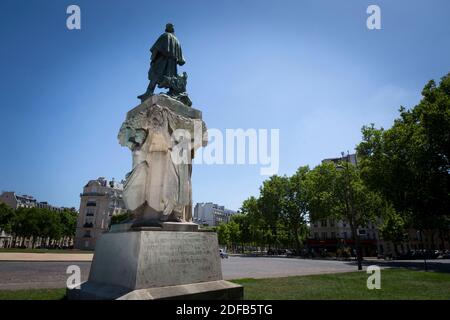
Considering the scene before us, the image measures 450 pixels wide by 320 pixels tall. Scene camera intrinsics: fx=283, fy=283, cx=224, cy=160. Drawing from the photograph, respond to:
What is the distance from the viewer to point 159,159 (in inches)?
240

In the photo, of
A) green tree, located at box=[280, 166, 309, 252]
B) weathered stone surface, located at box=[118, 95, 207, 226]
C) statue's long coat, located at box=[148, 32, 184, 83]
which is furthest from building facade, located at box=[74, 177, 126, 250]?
weathered stone surface, located at box=[118, 95, 207, 226]

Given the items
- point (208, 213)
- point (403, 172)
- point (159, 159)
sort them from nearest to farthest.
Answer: point (159, 159)
point (403, 172)
point (208, 213)

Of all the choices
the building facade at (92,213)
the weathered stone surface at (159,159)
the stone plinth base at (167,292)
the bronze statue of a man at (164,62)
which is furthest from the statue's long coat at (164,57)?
the building facade at (92,213)

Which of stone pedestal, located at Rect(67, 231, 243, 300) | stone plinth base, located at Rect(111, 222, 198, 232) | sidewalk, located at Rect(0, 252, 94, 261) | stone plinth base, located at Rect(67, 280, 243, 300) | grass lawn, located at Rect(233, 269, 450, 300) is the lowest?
sidewalk, located at Rect(0, 252, 94, 261)

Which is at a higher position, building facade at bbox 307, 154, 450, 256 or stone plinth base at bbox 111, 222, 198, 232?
stone plinth base at bbox 111, 222, 198, 232

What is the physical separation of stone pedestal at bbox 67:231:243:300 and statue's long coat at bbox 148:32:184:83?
425 cm

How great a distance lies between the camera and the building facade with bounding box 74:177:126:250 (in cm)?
8088

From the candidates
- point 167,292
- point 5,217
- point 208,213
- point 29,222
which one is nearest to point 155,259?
point 167,292

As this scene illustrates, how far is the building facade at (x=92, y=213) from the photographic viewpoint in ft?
265

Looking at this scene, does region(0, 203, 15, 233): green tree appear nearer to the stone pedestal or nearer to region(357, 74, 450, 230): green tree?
region(357, 74, 450, 230): green tree

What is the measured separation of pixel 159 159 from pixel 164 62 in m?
3.09

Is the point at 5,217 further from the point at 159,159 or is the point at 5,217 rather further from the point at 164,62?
the point at 159,159
